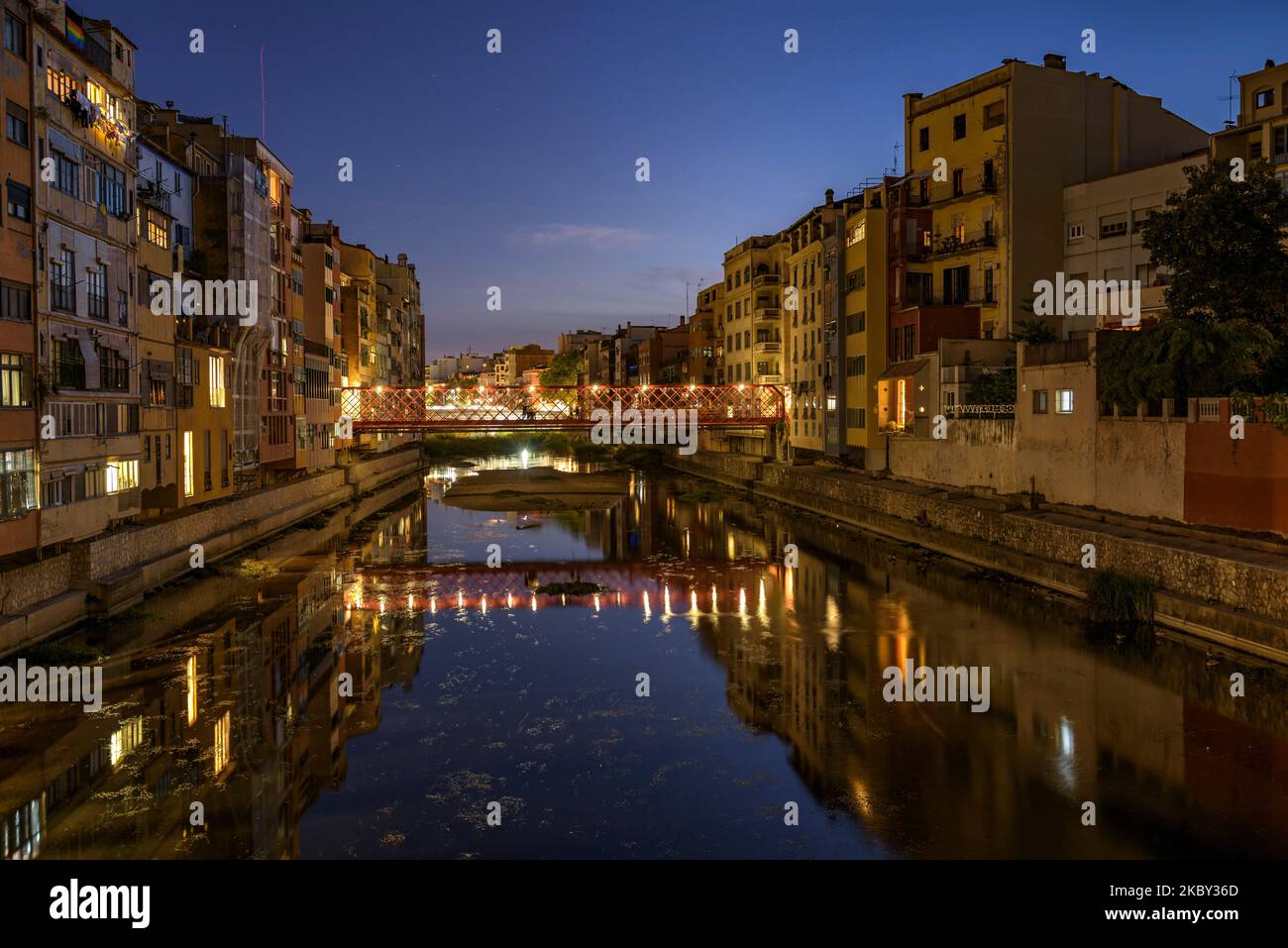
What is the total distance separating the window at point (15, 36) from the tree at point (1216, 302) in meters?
31.4

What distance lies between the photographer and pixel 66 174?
2586 centimetres

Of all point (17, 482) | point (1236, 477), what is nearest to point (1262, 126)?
point (1236, 477)

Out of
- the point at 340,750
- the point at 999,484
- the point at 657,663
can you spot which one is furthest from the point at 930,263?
the point at 340,750

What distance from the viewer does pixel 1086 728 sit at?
17.8m

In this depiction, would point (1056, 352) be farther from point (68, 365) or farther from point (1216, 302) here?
point (68, 365)

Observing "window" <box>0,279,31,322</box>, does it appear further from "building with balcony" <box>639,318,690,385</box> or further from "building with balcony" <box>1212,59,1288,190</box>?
"building with balcony" <box>639,318,690,385</box>

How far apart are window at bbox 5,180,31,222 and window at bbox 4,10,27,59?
128 inches

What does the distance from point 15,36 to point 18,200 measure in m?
4.05

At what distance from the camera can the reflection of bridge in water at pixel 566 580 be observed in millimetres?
30391

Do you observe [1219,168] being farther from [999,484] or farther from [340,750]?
[340,750]

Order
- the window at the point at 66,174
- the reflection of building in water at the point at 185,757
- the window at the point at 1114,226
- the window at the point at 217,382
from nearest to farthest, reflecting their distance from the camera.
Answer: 1. the reflection of building in water at the point at 185,757
2. the window at the point at 66,174
3. the window at the point at 217,382
4. the window at the point at 1114,226

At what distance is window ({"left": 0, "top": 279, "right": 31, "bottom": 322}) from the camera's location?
22.9 meters

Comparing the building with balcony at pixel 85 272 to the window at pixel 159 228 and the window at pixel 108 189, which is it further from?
the window at pixel 159 228

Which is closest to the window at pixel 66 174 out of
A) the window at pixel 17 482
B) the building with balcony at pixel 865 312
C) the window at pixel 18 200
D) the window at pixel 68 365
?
the window at pixel 18 200
